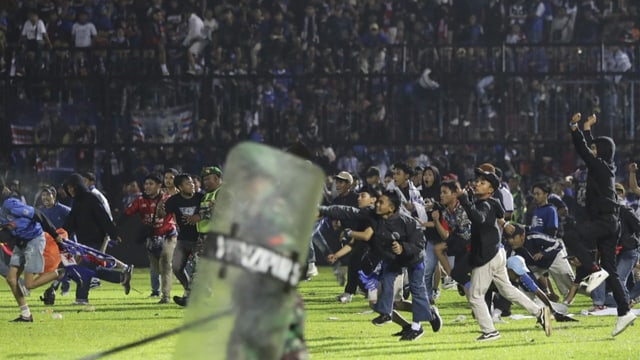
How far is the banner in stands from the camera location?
30297 mm

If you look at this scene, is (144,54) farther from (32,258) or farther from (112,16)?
(32,258)

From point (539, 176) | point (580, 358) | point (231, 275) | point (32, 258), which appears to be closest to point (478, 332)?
point (580, 358)

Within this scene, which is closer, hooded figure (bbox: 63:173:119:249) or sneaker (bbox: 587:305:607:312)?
sneaker (bbox: 587:305:607:312)

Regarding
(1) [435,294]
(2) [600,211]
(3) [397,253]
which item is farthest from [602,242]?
(1) [435,294]

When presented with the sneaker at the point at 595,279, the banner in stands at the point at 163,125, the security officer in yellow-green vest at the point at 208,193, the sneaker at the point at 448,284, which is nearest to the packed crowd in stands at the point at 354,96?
the banner in stands at the point at 163,125

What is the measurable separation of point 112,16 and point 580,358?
2329cm

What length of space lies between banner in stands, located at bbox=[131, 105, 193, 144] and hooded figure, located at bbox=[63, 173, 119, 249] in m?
9.07

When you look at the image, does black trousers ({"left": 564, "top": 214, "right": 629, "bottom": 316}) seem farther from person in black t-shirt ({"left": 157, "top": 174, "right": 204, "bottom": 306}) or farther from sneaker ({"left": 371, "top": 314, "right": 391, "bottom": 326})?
person in black t-shirt ({"left": 157, "top": 174, "right": 204, "bottom": 306})

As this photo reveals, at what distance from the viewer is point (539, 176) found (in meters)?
29.9

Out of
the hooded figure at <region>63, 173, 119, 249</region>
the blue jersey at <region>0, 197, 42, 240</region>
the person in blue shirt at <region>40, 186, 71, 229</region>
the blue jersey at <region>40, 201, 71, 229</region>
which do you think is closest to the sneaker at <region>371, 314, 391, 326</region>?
the blue jersey at <region>0, 197, 42, 240</region>

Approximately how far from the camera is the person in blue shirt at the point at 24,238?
56.8 ft

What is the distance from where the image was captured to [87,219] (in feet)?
69.2

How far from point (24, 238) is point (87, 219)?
144 inches

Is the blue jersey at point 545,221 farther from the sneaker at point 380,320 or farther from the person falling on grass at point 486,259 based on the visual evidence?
the person falling on grass at point 486,259
